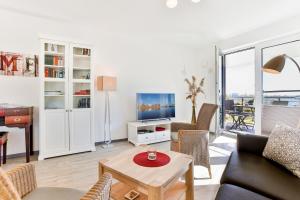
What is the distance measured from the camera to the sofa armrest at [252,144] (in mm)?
1938

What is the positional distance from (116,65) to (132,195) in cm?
298

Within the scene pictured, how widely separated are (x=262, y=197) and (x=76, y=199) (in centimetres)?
123

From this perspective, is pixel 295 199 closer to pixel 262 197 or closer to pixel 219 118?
pixel 262 197

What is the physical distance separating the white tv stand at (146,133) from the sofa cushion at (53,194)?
2552 millimetres

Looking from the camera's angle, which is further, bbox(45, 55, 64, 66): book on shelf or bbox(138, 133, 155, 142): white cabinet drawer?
bbox(138, 133, 155, 142): white cabinet drawer

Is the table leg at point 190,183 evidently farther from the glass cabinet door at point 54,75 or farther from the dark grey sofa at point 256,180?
the glass cabinet door at point 54,75

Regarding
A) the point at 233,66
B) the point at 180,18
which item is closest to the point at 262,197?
the point at 180,18

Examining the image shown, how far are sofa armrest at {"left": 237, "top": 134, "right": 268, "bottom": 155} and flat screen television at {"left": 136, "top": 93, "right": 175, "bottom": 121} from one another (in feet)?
7.66

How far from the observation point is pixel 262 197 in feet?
3.92

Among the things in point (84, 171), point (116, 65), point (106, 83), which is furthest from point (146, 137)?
point (116, 65)

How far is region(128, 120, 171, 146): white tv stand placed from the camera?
3799 mm

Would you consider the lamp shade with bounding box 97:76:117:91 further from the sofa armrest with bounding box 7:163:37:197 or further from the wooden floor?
the sofa armrest with bounding box 7:163:37:197

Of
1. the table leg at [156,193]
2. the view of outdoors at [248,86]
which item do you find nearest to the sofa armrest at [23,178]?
the table leg at [156,193]

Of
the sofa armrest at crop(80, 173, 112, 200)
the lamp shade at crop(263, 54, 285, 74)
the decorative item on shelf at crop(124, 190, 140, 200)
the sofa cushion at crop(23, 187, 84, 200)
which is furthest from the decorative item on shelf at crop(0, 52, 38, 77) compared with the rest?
the lamp shade at crop(263, 54, 285, 74)
